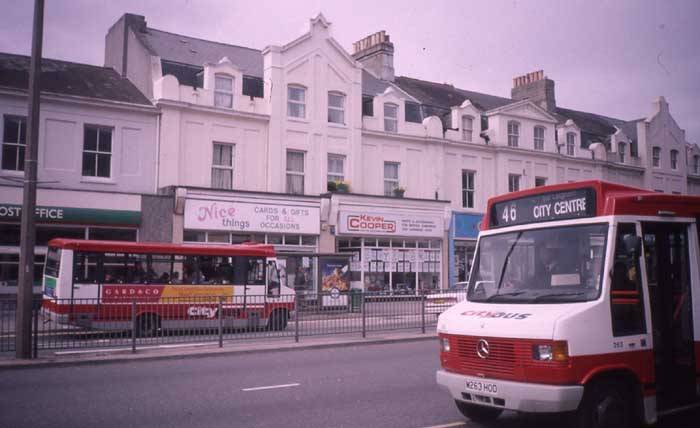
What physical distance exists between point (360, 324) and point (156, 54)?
665 inches

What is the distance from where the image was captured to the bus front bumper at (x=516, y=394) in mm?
6105

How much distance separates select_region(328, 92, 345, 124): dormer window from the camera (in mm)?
31000

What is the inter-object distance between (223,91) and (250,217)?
5712 mm

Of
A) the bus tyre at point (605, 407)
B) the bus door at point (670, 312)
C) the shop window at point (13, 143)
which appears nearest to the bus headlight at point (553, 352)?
the bus tyre at point (605, 407)

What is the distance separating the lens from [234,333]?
628 inches

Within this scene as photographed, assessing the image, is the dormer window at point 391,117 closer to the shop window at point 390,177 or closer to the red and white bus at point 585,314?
the shop window at point 390,177

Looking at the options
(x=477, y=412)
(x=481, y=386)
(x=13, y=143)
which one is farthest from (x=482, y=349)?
(x=13, y=143)

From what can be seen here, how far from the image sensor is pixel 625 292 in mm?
6672

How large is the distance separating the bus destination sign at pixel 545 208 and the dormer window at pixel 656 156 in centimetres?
3982

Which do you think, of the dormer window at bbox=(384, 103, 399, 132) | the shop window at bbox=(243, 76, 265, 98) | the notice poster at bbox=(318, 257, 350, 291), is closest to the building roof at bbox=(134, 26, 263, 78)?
the shop window at bbox=(243, 76, 265, 98)

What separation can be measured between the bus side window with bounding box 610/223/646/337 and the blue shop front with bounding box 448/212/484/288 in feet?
87.4

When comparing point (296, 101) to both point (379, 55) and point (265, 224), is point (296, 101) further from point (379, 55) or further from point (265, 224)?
point (379, 55)

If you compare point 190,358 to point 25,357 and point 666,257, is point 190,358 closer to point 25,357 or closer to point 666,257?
point 25,357

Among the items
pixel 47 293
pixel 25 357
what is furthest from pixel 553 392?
pixel 47 293
